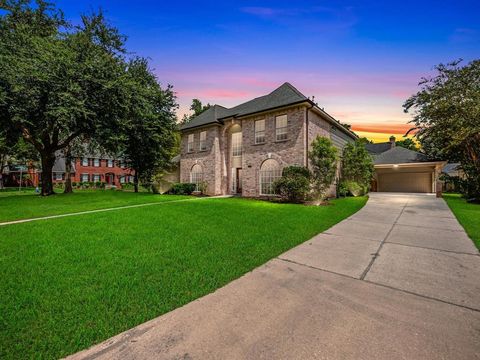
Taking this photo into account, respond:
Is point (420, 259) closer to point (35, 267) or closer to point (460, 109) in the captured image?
point (35, 267)

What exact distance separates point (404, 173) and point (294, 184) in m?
19.9

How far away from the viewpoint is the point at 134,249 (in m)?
4.76

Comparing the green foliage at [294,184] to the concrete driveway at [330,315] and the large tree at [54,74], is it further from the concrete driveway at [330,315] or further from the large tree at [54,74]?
the large tree at [54,74]

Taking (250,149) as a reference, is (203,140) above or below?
above

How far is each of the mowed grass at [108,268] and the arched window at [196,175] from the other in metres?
11.5

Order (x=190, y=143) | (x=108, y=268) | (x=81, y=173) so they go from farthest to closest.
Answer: (x=81, y=173), (x=190, y=143), (x=108, y=268)

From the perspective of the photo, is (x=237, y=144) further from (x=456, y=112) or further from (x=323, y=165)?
(x=456, y=112)

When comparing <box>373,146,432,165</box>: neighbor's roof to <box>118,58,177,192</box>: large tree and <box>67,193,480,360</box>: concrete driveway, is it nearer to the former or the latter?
<box>67,193,480,360</box>: concrete driveway

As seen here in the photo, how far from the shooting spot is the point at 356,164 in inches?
700

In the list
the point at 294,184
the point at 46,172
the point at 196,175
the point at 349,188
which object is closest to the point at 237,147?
the point at 196,175

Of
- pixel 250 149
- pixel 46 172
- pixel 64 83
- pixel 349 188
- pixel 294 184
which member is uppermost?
pixel 64 83

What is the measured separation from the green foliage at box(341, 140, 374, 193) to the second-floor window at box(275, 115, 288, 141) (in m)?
7.35

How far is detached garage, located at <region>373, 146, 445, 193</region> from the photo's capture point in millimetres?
21953

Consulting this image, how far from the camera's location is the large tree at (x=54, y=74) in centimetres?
1227
